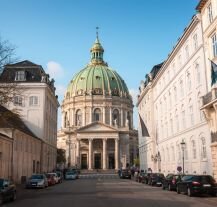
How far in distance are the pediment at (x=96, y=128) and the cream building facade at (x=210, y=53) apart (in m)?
75.8

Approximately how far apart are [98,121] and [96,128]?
4696mm

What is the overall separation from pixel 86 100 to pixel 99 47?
2919 cm

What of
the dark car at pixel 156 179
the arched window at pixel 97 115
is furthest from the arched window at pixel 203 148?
the arched window at pixel 97 115

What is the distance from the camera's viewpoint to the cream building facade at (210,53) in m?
29.0

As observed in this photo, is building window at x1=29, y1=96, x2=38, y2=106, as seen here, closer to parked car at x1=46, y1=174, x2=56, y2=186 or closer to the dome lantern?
parked car at x1=46, y1=174, x2=56, y2=186

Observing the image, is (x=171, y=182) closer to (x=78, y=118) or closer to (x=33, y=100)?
(x=33, y=100)

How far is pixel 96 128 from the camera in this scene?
350 ft

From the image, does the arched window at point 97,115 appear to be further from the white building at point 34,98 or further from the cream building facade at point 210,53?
the cream building facade at point 210,53

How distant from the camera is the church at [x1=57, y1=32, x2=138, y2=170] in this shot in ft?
352

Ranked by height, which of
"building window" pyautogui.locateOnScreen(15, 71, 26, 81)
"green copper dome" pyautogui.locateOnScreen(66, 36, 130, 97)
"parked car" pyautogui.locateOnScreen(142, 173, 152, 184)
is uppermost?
"green copper dome" pyautogui.locateOnScreen(66, 36, 130, 97)

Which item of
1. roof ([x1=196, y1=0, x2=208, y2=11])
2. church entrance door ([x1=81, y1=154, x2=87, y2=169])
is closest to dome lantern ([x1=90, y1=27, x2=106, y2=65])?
church entrance door ([x1=81, y1=154, x2=87, y2=169])

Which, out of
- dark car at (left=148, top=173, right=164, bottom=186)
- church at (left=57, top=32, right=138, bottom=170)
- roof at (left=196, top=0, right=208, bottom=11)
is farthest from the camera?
church at (left=57, top=32, right=138, bottom=170)

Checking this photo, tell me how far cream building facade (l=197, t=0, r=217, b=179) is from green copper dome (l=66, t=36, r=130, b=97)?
295 feet

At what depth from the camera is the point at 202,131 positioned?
33.9 metres
